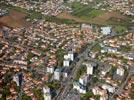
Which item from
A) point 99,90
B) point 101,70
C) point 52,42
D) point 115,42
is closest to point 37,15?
point 52,42

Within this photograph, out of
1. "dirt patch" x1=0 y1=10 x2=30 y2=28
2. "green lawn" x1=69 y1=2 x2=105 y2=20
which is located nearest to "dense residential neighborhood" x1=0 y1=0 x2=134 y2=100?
"dirt patch" x1=0 y1=10 x2=30 y2=28

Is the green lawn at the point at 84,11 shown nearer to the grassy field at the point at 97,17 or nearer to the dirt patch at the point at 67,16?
the grassy field at the point at 97,17

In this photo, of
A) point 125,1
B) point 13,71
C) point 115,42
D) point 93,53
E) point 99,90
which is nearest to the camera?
point 99,90

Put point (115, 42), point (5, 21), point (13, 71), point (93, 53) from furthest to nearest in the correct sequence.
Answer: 1. point (5, 21)
2. point (115, 42)
3. point (93, 53)
4. point (13, 71)

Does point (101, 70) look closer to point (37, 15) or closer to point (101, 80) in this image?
point (101, 80)

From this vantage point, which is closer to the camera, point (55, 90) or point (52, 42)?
point (55, 90)

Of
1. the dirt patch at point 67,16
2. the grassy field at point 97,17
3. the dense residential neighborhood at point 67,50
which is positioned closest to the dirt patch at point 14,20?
the dense residential neighborhood at point 67,50

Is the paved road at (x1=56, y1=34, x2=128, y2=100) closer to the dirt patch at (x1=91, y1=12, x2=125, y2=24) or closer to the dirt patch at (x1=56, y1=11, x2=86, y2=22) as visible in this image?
the dirt patch at (x1=91, y1=12, x2=125, y2=24)

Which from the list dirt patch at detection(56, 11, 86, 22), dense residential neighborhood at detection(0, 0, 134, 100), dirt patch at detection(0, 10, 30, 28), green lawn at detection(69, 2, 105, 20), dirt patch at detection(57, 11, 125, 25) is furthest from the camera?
green lawn at detection(69, 2, 105, 20)
